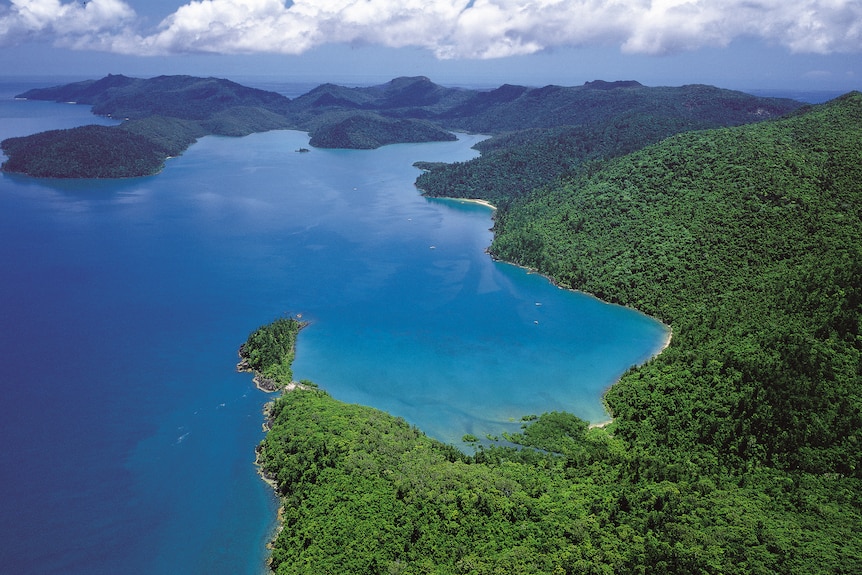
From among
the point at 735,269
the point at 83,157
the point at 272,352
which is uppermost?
the point at 83,157

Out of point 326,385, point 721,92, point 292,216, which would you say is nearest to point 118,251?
point 292,216

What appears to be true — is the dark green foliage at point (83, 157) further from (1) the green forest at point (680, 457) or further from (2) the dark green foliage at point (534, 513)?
(2) the dark green foliage at point (534, 513)

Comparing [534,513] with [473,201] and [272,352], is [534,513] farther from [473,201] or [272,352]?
[473,201]

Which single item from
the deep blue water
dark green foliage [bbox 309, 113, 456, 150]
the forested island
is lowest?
the deep blue water

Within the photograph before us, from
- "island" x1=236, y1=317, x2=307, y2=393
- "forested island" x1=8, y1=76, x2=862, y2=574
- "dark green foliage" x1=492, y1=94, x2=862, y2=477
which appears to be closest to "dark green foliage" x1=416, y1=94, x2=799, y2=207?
"dark green foliage" x1=492, y1=94, x2=862, y2=477

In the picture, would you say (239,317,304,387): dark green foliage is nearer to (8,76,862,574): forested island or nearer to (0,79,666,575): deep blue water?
(8,76,862,574): forested island

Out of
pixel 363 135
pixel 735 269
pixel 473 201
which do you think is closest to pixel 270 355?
pixel 735 269
